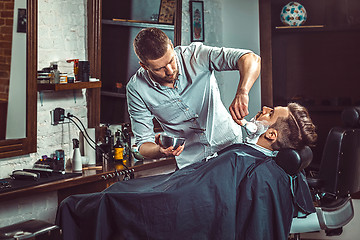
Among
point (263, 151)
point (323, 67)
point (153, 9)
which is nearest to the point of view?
point (263, 151)

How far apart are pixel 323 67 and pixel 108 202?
3.11 meters

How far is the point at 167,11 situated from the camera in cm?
411

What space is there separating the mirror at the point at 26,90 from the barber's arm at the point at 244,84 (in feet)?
4.41

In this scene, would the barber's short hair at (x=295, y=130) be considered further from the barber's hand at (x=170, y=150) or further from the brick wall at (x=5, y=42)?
the brick wall at (x=5, y=42)

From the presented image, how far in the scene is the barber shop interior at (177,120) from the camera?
87.2 inches

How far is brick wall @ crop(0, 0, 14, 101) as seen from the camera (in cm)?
289

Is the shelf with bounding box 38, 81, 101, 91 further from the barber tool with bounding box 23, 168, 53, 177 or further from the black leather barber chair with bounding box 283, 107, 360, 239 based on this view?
the black leather barber chair with bounding box 283, 107, 360, 239

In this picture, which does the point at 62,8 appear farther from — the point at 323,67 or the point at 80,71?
the point at 323,67

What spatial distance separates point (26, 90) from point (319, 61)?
284 cm

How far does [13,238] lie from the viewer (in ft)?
8.43

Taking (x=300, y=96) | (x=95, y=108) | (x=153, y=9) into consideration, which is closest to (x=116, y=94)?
(x=95, y=108)

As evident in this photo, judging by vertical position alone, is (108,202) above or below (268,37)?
below

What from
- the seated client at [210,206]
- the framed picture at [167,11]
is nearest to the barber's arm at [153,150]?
the seated client at [210,206]

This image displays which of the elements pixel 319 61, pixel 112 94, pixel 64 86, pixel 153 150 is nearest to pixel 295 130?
pixel 153 150
